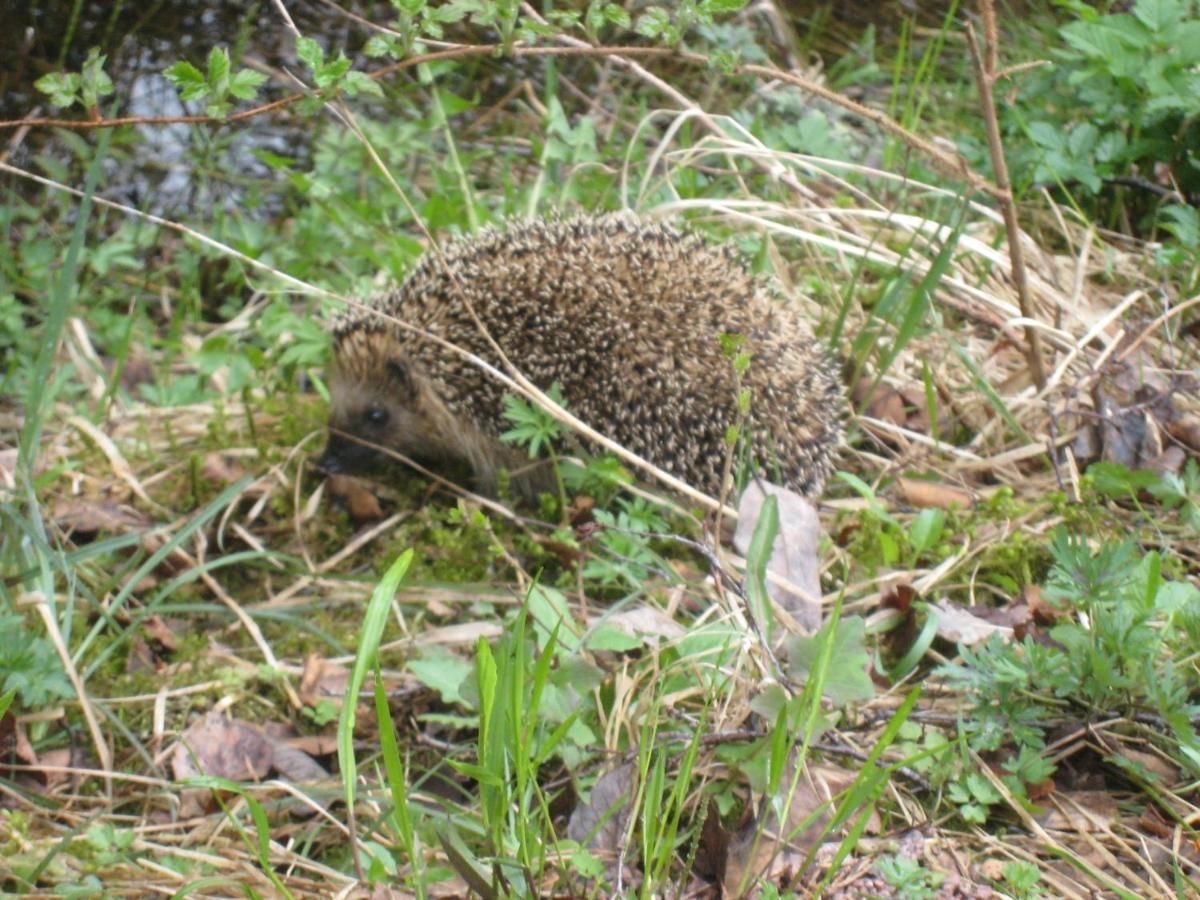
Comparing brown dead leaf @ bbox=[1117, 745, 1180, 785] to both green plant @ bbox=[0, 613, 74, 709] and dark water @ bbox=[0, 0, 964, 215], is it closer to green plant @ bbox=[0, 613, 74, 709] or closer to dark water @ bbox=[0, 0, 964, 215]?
green plant @ bbox=[0, 613, 74, 709]

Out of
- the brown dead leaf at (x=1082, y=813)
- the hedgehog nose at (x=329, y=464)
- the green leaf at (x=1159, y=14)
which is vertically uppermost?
the green leaf at (x=1159, y=14)

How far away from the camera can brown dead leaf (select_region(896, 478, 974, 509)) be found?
180 inches

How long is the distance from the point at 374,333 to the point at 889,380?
6.77 ft

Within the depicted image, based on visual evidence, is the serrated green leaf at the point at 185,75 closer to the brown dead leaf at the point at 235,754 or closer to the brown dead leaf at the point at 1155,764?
the brown dead leaf at the point at 235,754

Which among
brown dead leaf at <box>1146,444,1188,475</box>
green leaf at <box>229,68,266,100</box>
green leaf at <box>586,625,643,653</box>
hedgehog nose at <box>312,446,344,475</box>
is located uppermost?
green leaf at <box>229,68,266,100</box>

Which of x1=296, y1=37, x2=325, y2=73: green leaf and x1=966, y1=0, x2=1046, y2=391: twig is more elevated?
x1=296, y1=37, x2=325, y2=73: green leaf

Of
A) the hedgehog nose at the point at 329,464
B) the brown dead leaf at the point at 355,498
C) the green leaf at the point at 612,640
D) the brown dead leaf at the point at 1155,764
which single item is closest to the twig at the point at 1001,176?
the brown dead leaf at the point at 1155,764

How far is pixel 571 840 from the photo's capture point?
2.95m

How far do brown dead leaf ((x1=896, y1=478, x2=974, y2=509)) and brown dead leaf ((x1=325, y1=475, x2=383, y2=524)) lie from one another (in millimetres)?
1916

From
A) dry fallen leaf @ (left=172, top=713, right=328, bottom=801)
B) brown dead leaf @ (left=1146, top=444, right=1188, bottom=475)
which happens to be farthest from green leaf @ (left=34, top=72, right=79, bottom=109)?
brown dead leaf @ (left=1146, top=444, right=1188, bottom=475)

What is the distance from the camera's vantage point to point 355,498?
4.84 meters

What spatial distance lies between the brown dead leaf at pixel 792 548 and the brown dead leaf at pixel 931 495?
577mm

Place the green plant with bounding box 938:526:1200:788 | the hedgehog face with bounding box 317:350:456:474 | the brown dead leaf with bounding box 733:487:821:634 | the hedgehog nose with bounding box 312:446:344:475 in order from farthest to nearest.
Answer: the hedgehog face with bounding box 317:350:456:474, the hedgehog nose with bounding box 312:446:344:475, the brown dead leaf with bounding box 733:487:821:634, the green plant with bounding box 938:526:1200:788

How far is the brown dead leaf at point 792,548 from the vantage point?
3736mm
